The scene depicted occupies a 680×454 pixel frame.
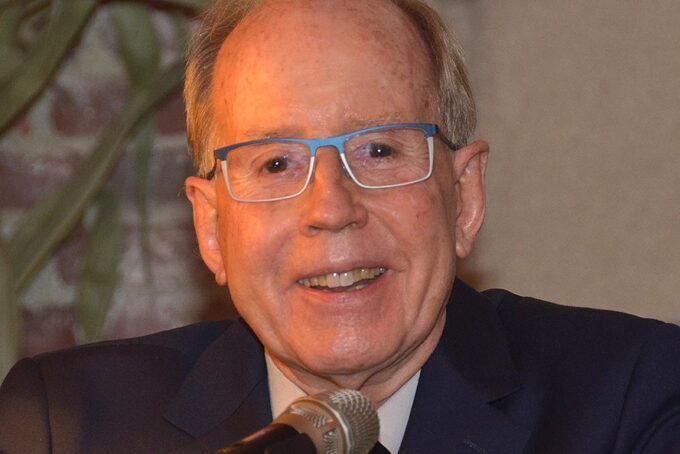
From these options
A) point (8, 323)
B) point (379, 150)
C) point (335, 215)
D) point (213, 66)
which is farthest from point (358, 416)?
point (8, 323)

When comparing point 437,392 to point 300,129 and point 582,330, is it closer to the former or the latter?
point 582,330

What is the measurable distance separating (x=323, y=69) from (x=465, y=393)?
496 mm

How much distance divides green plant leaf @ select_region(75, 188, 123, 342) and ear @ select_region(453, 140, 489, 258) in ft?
2.94

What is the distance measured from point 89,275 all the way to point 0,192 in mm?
236

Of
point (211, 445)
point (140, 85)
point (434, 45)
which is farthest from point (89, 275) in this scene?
point (434, 45)

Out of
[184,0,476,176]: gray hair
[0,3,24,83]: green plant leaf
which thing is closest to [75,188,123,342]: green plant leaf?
[0,3,24,83]: green plant leaf

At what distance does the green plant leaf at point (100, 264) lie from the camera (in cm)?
250

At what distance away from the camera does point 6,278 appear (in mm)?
2340

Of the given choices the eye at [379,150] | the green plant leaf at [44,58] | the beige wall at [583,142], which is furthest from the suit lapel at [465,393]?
the green plant leaf at [44,58]

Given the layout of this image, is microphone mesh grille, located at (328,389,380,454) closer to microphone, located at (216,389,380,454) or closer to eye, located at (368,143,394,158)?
microphone, located at (216,389,380,454)

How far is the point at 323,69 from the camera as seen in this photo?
167 centimetres

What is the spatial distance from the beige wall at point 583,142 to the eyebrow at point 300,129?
92cm

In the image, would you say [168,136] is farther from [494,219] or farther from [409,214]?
[409,214]

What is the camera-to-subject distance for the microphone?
1.15 meters
